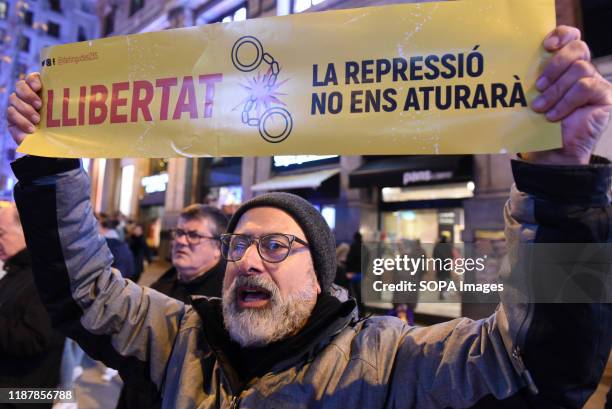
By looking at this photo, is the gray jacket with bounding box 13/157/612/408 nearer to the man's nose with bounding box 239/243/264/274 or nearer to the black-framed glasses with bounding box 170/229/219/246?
the man's nose with bounding box 239/243/264/274

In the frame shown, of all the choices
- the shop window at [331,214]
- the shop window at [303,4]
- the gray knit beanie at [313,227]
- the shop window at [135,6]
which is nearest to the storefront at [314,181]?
the shop window at [331,214]

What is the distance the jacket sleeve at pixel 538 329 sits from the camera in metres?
1.02

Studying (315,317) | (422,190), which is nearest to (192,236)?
(315,317)

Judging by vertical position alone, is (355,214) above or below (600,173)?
above

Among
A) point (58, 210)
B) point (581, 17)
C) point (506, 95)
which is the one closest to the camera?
point (506, 95)

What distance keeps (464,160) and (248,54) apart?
24.4 ft

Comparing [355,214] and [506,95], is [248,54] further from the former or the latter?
[355,214]

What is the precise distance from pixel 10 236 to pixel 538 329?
303 centimetres

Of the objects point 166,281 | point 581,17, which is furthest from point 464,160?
point 166,281

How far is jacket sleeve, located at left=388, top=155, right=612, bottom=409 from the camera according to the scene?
1023mm

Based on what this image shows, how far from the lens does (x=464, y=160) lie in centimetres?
800

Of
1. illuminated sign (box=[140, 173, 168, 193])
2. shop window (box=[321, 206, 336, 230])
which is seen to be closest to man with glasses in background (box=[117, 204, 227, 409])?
shop window (box=[321, 206, 336, 230])

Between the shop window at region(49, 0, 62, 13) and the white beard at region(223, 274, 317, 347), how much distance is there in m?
42.3

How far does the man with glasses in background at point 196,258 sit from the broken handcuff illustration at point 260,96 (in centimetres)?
166
